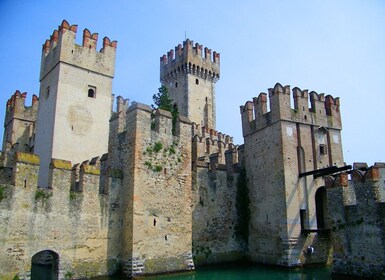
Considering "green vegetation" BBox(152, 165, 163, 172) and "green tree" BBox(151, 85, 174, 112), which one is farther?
"green tree" BBox(151, 85, 174, 112)

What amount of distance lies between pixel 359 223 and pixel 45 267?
15687 mm

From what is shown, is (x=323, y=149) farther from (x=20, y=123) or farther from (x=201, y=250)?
(x=20, y=123)

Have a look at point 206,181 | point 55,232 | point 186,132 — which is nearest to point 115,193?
point 55,232

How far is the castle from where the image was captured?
14758 millimetres

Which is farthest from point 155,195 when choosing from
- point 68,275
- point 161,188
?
point 68,275

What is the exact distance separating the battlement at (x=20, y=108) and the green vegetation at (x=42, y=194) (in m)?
16.0

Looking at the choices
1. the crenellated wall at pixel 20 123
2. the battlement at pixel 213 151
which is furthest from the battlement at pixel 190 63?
the crenellated wall at pixel 20 123

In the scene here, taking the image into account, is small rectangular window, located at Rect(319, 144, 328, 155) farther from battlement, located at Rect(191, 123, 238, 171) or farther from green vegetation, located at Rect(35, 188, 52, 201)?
green vegetation, located at Rect(35, 188, 52, 201)

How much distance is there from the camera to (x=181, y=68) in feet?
149

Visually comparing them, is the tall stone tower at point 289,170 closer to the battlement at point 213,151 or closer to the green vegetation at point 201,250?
the battlement at point 213,151

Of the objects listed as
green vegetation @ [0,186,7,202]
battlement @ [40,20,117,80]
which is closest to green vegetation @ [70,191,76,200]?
green vegetation @ [0,186,7,202]

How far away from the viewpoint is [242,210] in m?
23.0

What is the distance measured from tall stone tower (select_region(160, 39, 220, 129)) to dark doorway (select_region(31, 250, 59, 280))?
2579cm

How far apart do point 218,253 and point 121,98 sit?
15.9 m
